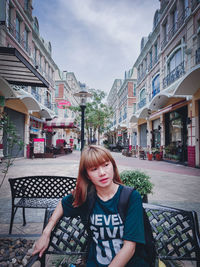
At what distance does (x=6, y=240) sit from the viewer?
6.91 feet

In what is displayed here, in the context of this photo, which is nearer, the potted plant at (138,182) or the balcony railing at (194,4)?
the potted plant at (138,182)

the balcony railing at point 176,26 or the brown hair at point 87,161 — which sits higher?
the balcony railing at point 176,26

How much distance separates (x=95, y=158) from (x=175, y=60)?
13.4m

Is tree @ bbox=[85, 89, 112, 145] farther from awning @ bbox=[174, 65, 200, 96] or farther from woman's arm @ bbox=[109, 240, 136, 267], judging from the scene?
woman's arm @ bbox=[109, 240, 136, 267]

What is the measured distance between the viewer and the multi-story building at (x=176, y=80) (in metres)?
8.99

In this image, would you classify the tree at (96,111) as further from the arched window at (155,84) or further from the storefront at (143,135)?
the arched window at (155,84)

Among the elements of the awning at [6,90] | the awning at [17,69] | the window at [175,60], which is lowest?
the awning at [17,69]

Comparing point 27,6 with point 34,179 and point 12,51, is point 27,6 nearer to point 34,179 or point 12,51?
point 12,51

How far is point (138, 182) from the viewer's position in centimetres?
281

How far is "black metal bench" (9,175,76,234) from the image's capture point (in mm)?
2396

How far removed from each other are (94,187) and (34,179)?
1592 mm

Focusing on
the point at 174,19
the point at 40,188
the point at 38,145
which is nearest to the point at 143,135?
the point at 174,19

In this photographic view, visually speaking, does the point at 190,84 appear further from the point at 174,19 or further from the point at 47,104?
the point at 47,104

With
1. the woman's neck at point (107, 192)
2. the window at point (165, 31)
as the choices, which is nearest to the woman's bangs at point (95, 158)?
the woman's neck at point (107, 192)
